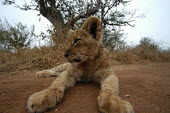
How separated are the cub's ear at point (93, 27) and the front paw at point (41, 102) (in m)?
1.32

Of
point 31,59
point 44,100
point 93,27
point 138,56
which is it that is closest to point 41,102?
point 44,100

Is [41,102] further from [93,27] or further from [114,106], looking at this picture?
[93,27]

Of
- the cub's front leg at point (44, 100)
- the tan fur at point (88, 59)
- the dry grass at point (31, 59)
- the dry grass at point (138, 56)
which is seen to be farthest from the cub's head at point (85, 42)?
the dry grass at point (138, 56)

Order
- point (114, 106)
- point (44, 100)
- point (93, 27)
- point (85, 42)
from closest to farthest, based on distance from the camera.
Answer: point (114, 106), point (44, 100), point (85, 42), point (93, 27)

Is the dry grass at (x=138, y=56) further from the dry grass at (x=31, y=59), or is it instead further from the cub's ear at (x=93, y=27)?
the cub's ear at (x=93, y=27)

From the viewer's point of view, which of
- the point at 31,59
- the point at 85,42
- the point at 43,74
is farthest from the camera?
the point at 31,59

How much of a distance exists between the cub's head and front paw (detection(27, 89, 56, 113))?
750 millimetres

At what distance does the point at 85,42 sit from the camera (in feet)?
6.39

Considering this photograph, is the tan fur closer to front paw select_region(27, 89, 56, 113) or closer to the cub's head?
the cub's head

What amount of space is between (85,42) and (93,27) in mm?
383

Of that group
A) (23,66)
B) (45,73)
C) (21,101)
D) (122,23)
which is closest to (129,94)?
(21,101)

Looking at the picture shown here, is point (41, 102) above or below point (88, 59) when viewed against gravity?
below

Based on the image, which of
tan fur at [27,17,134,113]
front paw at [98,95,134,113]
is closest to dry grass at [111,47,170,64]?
tan fur at [27,17,134,113]

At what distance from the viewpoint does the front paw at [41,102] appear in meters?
1.10
